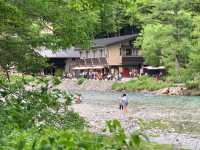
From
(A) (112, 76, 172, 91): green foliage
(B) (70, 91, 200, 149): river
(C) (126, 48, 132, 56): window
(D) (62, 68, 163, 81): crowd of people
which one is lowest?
(B) (70, 91, 200, 149): river

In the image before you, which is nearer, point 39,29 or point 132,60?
point 39,29

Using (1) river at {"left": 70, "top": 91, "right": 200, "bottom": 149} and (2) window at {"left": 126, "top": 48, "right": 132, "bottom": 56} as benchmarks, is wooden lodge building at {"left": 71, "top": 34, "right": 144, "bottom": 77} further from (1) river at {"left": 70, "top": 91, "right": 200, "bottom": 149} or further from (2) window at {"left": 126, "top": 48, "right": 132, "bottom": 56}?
(1) river at {"left": 70, "top": 91, "right": 200, "bottom": 149}

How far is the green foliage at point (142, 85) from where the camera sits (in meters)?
50.3

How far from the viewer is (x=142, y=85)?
174 ft

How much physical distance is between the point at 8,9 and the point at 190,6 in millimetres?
46286

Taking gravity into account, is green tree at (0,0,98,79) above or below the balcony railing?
above

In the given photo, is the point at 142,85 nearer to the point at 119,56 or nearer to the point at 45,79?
the point at 119,56

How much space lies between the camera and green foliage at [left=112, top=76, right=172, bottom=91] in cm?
5032

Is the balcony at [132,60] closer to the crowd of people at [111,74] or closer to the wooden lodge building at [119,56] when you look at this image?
the wooden lodge building at [119,56]

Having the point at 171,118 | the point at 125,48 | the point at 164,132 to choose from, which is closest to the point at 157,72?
the point at 125,48

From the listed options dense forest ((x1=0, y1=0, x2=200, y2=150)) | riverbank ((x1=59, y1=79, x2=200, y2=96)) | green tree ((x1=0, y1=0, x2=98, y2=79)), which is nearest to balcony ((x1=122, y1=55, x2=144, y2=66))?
riverbank ((x1=59, y1=79, x2=200, y2=96))

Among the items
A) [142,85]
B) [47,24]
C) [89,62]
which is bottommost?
[142,85]

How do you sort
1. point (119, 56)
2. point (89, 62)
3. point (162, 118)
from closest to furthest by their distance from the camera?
1. point (162, 118)
2. point (119, 56)
3. point (89, 62)

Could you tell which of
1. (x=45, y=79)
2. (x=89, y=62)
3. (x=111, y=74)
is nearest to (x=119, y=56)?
(x=111, y=74)
